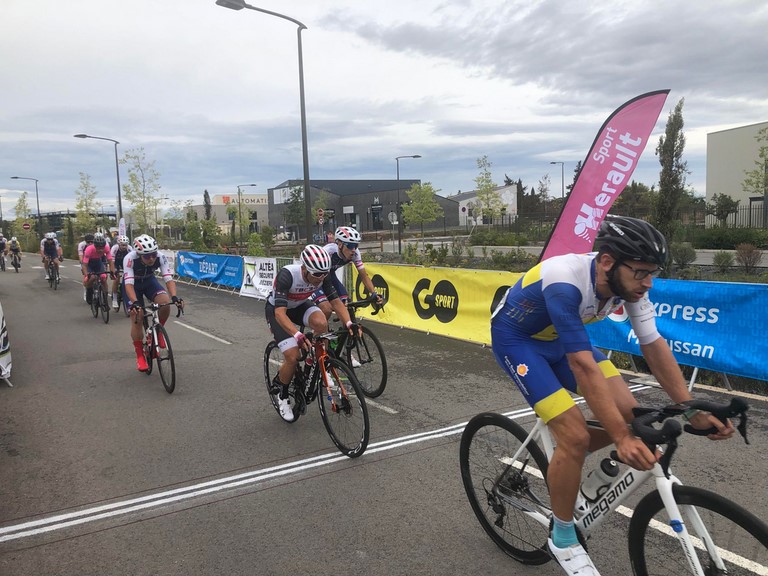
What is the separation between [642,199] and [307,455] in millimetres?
52275

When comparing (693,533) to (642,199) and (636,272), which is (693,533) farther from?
(642,199)

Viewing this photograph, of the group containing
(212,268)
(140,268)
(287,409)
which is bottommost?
(287,409)

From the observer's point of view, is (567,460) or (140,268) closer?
(567,460)

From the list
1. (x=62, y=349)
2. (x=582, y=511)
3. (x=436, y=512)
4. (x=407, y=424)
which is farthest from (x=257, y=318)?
(x=582, y=511)

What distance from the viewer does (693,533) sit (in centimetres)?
215

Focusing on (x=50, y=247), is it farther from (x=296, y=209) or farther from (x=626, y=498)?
(x=296, y=209)

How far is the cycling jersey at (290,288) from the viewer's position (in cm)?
522

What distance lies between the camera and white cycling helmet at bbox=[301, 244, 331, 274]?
16.8 feet

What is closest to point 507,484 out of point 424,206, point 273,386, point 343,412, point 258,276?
point 343,412

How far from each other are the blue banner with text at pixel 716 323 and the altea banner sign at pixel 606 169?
96.0 inches

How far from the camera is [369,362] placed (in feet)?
22.7

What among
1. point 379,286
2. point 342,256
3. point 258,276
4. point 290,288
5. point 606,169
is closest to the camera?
point 290,288

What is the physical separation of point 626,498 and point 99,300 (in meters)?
12.9

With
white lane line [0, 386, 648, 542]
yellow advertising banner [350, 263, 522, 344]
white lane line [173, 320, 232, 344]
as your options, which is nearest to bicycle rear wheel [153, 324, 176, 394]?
white lane line [0, 386, 648, 542]
